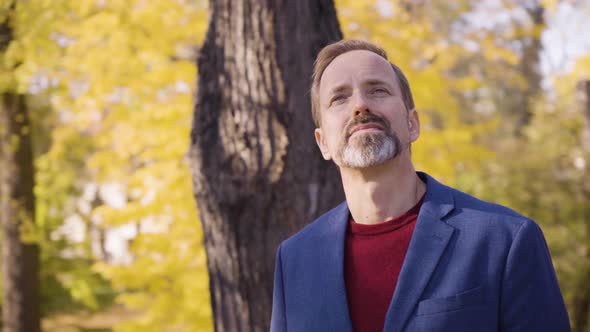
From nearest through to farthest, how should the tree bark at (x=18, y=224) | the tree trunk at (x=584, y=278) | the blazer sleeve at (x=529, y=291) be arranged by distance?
the blazer sleeve at (x=529, y=291) < the tree bark at (x=18, y=224) < the tree trunk at (x=584, y=278)

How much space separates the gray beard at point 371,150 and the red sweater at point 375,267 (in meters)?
0.23

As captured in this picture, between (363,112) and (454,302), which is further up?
(363,112)

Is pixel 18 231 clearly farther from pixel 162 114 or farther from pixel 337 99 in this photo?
pixel 337 99

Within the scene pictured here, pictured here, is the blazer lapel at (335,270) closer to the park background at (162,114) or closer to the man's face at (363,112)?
the man's face at (363,112)

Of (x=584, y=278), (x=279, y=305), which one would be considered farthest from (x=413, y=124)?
(x=584, y=278)

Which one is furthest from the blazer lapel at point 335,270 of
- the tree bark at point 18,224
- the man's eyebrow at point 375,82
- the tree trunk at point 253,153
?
the tree bark at point 18,224

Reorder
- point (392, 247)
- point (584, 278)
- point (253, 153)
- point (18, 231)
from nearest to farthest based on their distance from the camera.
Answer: point (392, 247) → point (253, 153) → point (18, 231) → point (584, 278)

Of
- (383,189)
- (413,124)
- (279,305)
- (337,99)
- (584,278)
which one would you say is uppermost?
(337,99)

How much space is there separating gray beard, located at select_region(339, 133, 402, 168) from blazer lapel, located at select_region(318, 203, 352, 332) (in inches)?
11.0

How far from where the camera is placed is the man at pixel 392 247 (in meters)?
1.88

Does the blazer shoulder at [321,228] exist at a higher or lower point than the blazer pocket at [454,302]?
higher

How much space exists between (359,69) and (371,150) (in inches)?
13.1

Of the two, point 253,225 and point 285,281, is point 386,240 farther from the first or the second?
point 253,225

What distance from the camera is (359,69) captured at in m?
2.21
